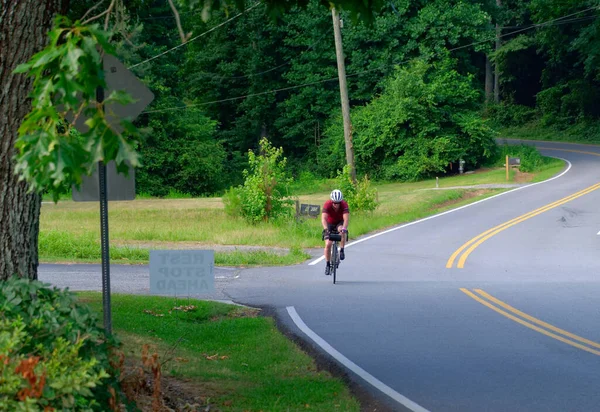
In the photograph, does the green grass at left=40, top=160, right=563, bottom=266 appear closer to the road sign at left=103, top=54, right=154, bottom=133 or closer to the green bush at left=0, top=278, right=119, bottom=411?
the road sign at left=103, top=54, right=154, bottom=133

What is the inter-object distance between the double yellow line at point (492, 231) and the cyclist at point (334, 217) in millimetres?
3873

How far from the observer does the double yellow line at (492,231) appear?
74.5ft

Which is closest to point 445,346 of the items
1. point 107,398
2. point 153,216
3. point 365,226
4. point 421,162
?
point 107,398

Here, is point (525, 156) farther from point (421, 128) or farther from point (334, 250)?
point (334, 250)

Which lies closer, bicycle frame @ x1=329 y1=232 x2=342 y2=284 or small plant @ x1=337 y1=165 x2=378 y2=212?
bicycle frame @ x1=329 y1=232 x2=342 y2=284

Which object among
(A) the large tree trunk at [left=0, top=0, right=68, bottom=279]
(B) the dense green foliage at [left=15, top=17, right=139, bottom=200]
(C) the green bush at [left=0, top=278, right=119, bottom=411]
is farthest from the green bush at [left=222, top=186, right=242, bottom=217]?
(B) the dense green foliage at [left=15, top=17, right=139, bottom=200]

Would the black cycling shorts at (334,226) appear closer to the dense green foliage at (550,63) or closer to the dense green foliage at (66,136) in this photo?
the dense green foliage at (66,136)

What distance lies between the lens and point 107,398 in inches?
223

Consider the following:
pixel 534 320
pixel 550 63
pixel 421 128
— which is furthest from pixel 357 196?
pixel 550 63

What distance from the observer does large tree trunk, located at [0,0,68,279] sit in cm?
688

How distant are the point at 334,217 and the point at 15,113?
1213cm

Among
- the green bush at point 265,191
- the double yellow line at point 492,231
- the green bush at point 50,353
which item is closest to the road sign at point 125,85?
the green bush at point 50,353

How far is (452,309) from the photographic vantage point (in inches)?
572

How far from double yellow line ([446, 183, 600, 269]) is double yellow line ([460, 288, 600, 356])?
5343 mm
